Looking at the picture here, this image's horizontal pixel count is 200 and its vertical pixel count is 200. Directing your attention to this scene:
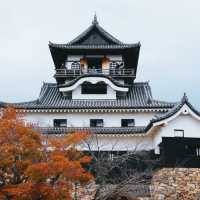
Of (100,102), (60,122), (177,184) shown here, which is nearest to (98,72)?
(100,102)

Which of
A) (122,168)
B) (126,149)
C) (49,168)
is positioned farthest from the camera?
(126,149)

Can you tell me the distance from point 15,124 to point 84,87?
35.4ft

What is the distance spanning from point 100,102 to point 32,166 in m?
11.4

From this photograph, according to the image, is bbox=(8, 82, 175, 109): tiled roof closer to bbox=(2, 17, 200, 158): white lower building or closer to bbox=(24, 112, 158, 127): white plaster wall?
bbox=(2, 17, 200, 158): white lower building

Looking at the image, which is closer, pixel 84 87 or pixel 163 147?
pixel 163 147

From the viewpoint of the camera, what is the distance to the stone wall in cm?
2142

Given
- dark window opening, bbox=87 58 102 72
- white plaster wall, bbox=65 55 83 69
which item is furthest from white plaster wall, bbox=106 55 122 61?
white plaster wall, bbox=65 55 83 69

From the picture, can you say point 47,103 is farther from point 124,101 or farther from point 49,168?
point 49,168

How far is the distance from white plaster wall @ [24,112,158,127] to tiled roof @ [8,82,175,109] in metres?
0.48

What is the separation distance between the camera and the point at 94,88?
91.0 ft

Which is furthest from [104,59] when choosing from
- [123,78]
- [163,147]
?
[163,147]

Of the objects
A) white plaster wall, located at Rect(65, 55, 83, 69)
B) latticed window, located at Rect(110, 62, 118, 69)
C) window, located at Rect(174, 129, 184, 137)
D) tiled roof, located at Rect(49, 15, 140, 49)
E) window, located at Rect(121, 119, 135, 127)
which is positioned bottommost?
window, located at Rect(174, 129, 184, 137)

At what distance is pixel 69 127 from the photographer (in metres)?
25.1

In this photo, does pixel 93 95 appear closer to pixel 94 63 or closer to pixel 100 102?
pixel 100 102
